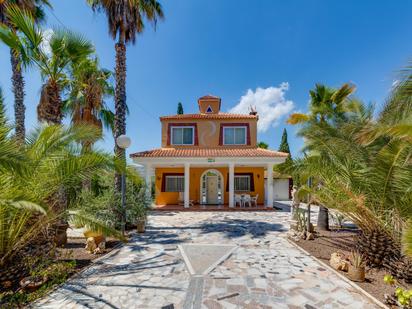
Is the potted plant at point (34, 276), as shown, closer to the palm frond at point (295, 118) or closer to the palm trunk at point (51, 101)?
the palm trunk at point (51, 101)

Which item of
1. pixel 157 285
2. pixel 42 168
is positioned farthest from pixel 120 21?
pixel 157 285

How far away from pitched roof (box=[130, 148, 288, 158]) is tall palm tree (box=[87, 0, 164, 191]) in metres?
5.44

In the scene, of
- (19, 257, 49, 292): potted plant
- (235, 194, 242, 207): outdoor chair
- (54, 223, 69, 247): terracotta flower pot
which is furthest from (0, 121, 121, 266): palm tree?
(235, 194, 242, 207): outdoor chair

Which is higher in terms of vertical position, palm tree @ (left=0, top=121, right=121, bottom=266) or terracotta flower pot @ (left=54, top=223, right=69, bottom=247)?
palm tree @ (left=0, top=121, right=121, bottom=266)

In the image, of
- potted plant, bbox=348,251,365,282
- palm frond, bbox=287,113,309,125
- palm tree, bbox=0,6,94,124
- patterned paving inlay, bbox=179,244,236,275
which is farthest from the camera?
palm frond, bbox=287,113,309,125

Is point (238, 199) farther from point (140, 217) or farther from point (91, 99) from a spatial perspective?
point (91, 99)

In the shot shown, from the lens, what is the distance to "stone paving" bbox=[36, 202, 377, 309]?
3.91 meters

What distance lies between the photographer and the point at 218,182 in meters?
18.5

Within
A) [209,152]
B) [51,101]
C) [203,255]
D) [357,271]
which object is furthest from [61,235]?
[209,152]

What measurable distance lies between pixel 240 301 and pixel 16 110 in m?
13.5

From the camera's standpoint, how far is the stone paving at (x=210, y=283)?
3.91 metres

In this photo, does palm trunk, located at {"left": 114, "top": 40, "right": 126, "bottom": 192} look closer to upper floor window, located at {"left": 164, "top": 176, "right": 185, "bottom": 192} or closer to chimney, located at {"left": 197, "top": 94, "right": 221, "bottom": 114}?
upper floor window, located at {"left": 164, "top": 176, "right": 185, "bottom": 192}

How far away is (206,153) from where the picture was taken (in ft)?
50.9

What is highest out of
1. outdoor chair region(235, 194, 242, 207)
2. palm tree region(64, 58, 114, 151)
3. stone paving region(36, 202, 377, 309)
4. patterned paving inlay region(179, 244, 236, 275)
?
palm tree region(64, 58, 114, 151)
